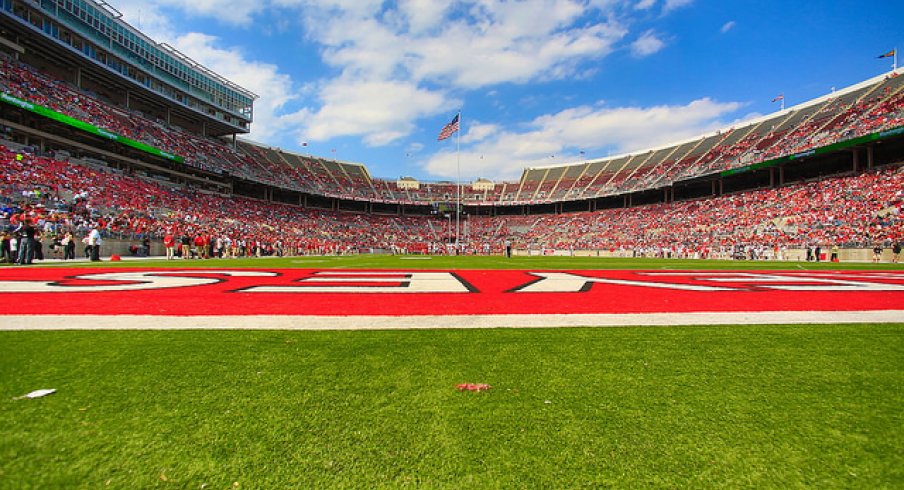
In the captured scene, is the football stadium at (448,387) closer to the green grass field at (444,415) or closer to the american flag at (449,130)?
the green grass field at (444,415)

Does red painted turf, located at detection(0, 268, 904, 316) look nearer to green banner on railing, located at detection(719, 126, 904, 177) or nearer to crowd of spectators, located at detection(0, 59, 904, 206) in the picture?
crowd of spectators, located at detection(0, 59, 904, 206)

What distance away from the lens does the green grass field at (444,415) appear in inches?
59.4

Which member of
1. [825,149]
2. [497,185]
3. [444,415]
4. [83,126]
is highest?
[497,185]

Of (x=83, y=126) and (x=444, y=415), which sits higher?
(x=83, y=126)

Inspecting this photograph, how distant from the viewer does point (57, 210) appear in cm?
2347

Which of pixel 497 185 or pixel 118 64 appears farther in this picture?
pixel 497 185

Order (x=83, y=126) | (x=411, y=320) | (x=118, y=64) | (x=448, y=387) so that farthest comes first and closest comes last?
(x=118, y=64) → (x=83, y=126) → (x=411, y=320) → (x=448, y=387)

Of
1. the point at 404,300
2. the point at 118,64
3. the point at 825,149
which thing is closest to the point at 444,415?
the point at 404,300

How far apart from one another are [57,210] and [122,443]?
3058 centimetres

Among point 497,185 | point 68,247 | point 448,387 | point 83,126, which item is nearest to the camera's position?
point 448,387

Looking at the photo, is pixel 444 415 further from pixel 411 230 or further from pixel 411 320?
pixel 411 230

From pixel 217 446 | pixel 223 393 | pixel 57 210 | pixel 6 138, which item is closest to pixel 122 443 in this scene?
pixel 217 446

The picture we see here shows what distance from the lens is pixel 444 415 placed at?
1967 mm

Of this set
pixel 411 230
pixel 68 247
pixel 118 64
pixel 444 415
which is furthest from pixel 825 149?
pixel 118 64
